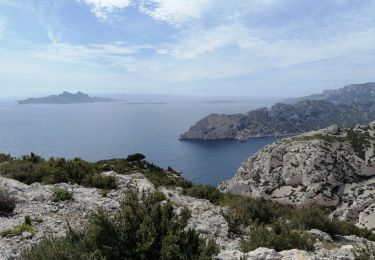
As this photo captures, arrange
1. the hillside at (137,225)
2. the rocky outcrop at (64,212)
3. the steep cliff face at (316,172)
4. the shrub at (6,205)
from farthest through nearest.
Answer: the steep cliff face at (316,172) → the shrub at (6,205) → the rocky outcrop at (64,212) → the hillside at (137,225)

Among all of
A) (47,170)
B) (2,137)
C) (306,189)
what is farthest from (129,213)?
(2,137)

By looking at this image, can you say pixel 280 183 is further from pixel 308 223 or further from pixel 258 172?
pixel 308 223

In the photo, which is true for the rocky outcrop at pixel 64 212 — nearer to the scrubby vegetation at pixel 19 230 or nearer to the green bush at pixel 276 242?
the scrubby vegetation at pixel 19 230

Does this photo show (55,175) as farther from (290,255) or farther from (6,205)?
(290,255)

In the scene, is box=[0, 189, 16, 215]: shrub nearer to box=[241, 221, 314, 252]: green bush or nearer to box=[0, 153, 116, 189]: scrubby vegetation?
box=[0, 153, 116, 189]: scrubby vegetation

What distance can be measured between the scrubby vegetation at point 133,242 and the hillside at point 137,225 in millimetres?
21

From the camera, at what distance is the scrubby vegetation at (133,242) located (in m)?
6.99

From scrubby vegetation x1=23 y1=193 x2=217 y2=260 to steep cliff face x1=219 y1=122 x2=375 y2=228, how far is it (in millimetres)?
70908

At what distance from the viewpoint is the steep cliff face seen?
264 feet

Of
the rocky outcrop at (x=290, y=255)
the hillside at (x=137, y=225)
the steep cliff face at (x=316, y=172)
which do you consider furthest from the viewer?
the steep cliff face at (x=316, y=172)

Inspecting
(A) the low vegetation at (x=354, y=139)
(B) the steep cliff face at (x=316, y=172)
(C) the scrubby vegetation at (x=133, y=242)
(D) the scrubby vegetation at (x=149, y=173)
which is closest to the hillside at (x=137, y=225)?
(C) the scrubby vegetation at (x=133, y=242)

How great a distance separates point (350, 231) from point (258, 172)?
273ft

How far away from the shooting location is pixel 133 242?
24.8 feet

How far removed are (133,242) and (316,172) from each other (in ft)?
292
